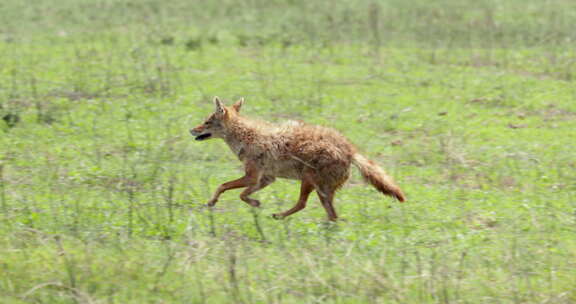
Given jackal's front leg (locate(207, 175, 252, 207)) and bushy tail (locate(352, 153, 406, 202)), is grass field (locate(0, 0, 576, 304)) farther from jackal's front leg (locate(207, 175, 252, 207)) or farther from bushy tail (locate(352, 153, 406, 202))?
bushy tail (locate(352, 153, 406, 202))

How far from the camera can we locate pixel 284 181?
10.5 meters

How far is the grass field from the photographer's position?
22.1 feet

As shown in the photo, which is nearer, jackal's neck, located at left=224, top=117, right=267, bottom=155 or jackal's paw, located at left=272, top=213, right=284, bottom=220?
jackal's paw, located at left=272, top=213, right=284, bottom=220

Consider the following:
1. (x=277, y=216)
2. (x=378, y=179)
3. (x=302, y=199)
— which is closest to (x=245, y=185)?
(x=277, y=216)

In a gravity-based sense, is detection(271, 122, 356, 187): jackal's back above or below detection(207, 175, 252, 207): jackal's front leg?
above

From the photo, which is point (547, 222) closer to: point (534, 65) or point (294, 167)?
point (294, 167)

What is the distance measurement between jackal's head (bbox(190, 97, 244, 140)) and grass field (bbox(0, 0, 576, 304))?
0.65 metres

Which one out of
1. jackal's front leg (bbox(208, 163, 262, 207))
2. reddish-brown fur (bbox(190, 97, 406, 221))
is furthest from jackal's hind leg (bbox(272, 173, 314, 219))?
jackal's front leg (bbox(208, 163, 262, 207))

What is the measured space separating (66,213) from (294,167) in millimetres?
2266

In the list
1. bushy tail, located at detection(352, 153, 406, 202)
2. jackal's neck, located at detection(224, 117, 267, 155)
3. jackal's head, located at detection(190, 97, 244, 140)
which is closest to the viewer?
bushy tail, located at detection(352, 153, 406, 202)

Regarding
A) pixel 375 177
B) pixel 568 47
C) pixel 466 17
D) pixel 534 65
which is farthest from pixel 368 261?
pixel 466 17

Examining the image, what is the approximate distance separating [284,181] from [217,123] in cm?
142

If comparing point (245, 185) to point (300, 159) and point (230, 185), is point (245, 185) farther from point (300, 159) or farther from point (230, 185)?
point (300, 159)

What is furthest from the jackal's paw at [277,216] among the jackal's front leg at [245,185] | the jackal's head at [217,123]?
the jackal's head at [217,123]
